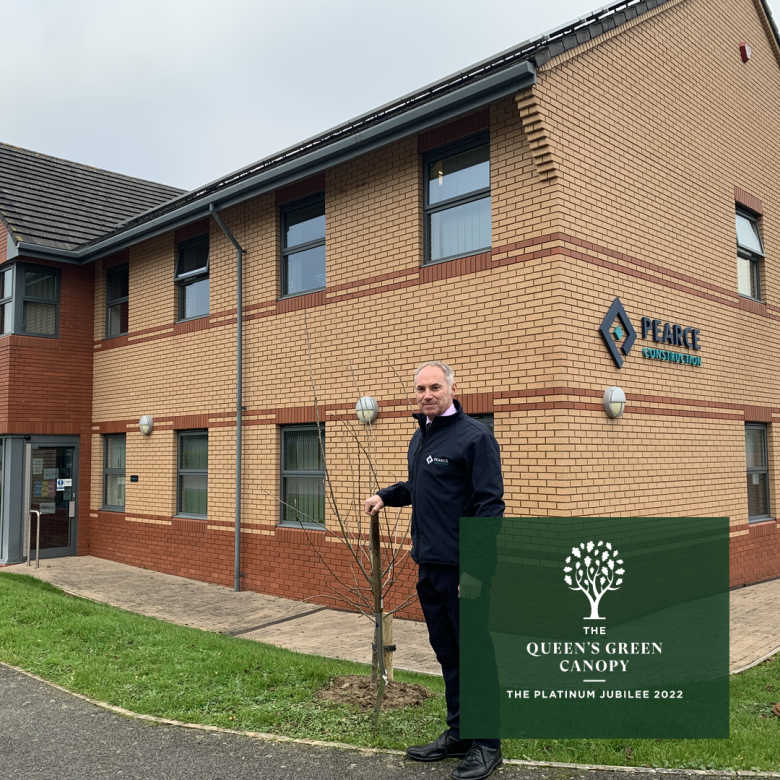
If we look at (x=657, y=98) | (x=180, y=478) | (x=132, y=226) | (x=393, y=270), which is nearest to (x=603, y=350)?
(x=393, y=270)

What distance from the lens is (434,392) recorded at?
421 cm

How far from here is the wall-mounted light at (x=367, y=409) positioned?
916 cm

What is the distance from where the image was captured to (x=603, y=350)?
809 centimetres

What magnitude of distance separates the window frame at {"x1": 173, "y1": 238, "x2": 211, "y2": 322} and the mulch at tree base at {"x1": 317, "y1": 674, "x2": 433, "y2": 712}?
25.1 feet

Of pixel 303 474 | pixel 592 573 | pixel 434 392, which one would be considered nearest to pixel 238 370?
pixel 303 474

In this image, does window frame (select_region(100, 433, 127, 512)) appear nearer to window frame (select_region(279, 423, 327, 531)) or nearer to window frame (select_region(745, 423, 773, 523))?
window frame (select_region(279, 423, 327, 531))

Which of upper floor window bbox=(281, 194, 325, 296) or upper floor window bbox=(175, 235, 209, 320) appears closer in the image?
upper floor window bbox=(281, 194, 325, 296)

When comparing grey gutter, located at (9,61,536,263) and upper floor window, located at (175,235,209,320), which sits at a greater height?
grey gutter, located at (9,61,536,263)

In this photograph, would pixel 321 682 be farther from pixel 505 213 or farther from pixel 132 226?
pixel 132 226

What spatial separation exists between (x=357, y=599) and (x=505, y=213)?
4.72 meters

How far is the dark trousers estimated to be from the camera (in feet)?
13.4

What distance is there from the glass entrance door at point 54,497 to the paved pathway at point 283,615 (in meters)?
1.46
